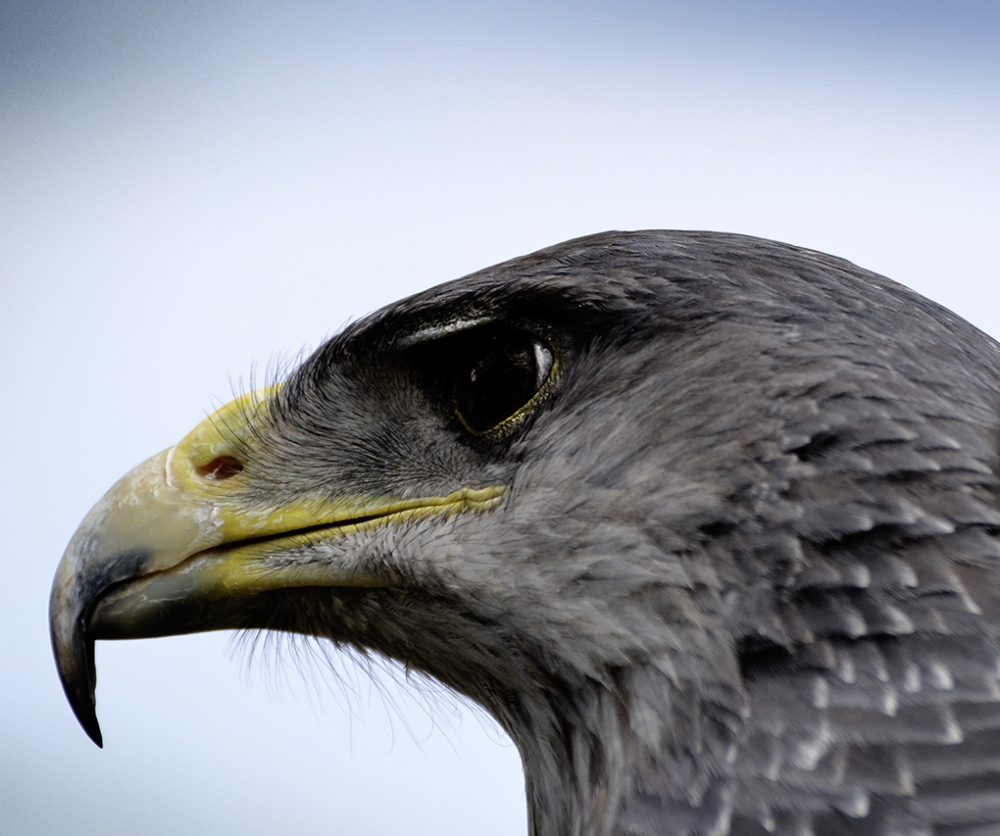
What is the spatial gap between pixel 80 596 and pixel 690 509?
684 millimetres

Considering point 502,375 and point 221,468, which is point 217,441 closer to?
point 221,468

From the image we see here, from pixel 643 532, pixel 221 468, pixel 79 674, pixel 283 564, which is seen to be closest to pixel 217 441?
pixel 221 468

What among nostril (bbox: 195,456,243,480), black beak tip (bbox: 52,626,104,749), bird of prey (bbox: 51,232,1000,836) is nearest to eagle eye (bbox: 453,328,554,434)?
bird of prey (bbox: 51,232,1000,836)

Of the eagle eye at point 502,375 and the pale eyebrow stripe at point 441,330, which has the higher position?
the pale eyebrow stripe at point 441,330

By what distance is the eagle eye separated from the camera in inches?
46.3

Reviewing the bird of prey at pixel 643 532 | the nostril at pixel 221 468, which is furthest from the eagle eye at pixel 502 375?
the nostril at pixel 221 468

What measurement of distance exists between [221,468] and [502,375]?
0.36m

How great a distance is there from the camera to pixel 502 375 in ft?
3.88

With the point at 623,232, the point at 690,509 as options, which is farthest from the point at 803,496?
the point at 623,232

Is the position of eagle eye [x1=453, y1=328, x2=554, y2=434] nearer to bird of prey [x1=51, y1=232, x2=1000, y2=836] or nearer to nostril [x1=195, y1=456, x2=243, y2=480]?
bird of prey [x1=51, y1=232, x2=1000, y2=836]

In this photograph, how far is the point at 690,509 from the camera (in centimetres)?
102

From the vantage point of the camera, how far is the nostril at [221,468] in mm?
1264

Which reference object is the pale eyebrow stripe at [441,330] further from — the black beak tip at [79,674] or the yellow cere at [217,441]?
the black beak tip at [79,674]

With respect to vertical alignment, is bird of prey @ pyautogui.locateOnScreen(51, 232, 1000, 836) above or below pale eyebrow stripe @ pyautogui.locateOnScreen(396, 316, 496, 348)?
below
